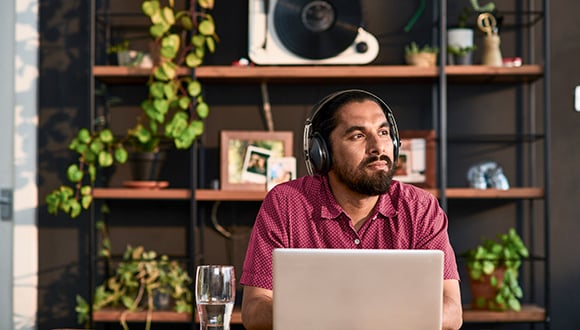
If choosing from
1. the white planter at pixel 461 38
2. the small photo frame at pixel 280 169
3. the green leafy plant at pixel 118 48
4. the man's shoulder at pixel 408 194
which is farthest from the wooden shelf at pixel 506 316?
the green leafy plant at pixel 118 48

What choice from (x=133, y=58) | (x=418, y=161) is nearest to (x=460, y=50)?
(x=418, y=161)

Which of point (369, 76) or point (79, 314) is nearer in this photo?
point (369, 76)

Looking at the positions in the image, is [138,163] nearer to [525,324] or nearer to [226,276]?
[525,324]

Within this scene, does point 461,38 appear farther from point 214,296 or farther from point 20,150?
point 214,296

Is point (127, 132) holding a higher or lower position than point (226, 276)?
higher

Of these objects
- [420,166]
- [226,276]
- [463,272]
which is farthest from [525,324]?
[226,276]

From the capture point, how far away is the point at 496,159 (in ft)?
13.5

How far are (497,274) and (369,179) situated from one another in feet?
6.35

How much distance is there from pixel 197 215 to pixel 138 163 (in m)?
0.39

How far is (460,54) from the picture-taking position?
3.87 m

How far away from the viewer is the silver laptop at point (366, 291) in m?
1.42

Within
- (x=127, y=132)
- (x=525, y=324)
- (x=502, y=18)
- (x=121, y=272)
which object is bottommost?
(x=525, y=324)

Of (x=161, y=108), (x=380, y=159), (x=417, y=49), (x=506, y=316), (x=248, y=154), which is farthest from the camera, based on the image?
(x=417, y=49)

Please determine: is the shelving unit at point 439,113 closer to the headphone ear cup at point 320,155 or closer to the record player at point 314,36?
the record player at point 314,36
